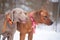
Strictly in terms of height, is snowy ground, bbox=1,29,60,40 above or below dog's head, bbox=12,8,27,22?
below

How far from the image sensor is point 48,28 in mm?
1869

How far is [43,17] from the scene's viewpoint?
1879 mm

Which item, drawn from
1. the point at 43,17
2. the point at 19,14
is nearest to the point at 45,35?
the point at 43,17

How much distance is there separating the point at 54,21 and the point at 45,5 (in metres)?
0.20

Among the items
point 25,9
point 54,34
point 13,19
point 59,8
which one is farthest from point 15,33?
point 59,8

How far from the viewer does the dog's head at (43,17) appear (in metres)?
1.87

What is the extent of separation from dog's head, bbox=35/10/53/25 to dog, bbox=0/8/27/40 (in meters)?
0.15

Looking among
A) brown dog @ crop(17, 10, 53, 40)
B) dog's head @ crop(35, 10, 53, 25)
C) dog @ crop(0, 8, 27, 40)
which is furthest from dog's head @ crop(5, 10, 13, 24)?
dog's head @ crop(35, 10, 53, 25)

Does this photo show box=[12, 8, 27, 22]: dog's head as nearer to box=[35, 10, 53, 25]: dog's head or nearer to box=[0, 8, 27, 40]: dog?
box=[0, 8, 27, 40]: dog

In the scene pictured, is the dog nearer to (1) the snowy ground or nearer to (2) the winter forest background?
(2) the winter forest background

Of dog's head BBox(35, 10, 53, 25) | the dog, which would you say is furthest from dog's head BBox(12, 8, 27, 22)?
dog's head BBox(35, 10, 53, 25)

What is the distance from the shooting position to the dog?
1884 millimetres

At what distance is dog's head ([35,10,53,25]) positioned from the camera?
1.87 metres

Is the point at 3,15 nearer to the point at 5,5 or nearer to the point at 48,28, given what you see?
the point at 5,5
